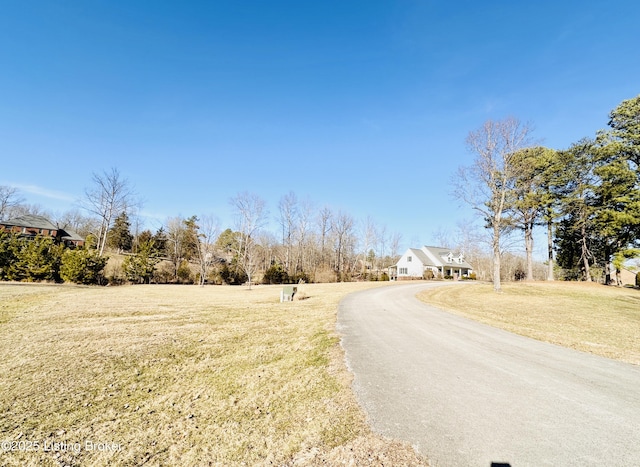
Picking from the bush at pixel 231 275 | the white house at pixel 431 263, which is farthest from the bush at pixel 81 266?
the white house at pixel 431 263

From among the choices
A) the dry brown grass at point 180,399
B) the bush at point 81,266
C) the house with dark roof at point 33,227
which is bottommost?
the dry brown grass at point 180,399

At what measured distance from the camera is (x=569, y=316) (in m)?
11.9

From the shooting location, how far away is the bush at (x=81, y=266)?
24812mm

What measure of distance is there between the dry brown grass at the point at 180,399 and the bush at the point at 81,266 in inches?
835

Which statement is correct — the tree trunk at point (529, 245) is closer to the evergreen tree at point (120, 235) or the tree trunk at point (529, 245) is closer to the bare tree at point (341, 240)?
the bare tree at point (341, 240)

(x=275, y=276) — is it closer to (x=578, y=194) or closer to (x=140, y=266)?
(x=140, y=266)

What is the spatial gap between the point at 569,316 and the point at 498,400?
453 inches

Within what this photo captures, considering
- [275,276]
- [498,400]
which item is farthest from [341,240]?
[498,400]

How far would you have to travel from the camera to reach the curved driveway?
110 inches

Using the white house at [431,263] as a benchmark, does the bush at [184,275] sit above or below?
below

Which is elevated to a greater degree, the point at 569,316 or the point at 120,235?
the point at 120,235

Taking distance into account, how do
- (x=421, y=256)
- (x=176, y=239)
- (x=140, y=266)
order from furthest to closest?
(x=421, y=256), (x=176, y=239), (x=140, y=266)

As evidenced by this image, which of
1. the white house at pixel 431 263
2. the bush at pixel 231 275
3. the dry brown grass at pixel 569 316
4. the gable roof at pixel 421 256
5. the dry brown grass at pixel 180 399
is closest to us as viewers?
the dry brown grass at pixel 180 399

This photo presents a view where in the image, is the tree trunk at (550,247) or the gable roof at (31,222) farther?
the gable roof at (31,222)
